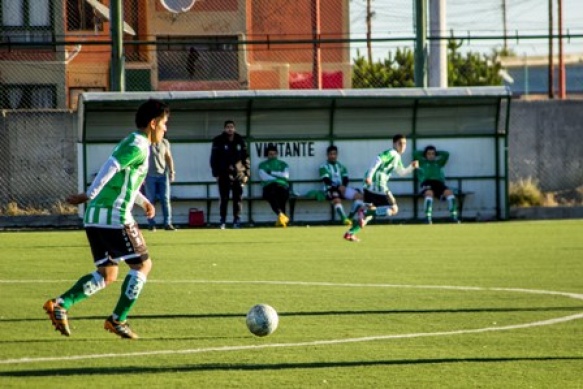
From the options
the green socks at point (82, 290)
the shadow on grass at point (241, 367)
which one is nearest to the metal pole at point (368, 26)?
the green socks at point (82, 290)

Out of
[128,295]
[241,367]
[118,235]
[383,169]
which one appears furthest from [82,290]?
[383,169]

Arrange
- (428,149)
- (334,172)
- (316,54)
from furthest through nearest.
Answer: (316,54) < (428,149) < (334,172)

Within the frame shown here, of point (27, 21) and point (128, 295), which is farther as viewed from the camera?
point (27, 21)

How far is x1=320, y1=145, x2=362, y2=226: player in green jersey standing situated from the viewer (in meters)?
26.4

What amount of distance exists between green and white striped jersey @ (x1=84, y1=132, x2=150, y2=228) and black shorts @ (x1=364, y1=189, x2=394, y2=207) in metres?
12.1

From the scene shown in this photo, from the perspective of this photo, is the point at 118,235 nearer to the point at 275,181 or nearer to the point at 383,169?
the point at 383,169

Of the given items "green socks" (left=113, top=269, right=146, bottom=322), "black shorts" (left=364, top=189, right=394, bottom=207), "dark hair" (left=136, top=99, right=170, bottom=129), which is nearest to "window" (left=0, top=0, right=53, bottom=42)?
"black shorts" (left=364, top=189, right=394, bottom=207)

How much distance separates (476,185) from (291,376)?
20.0 m

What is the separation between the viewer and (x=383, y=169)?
21.2 m

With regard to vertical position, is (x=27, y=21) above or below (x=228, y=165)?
above

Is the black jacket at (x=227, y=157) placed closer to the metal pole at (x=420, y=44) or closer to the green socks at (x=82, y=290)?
the metal pole at (x=420, y=44)

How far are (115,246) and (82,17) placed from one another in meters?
22.7

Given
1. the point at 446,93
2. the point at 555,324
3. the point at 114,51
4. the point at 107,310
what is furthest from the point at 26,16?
the point at 555,324

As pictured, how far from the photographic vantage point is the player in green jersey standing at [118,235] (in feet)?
31.5
